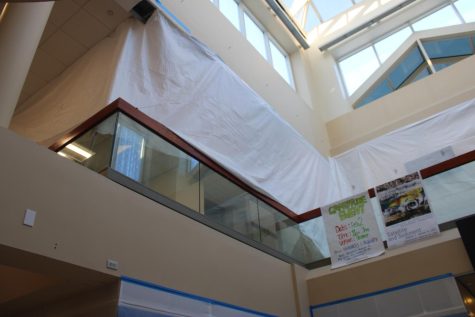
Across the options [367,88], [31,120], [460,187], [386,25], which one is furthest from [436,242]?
[386,25]

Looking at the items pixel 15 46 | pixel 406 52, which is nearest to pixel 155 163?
pixel 15 46

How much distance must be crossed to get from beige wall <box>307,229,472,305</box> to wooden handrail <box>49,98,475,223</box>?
709 millimetres

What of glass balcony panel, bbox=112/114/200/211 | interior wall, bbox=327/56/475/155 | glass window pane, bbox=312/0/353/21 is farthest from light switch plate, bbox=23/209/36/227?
glass window pane, bbox=312/0/353/21

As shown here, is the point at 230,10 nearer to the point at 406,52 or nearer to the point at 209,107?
the point at 406,52

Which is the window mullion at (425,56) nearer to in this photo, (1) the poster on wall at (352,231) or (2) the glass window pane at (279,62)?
(2) the glass window pane at (279,62)

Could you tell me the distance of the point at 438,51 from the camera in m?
9.39

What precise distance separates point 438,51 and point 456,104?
1920 millimetres

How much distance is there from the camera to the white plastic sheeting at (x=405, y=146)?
7.14 meters

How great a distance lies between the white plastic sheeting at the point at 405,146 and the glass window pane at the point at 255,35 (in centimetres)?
335

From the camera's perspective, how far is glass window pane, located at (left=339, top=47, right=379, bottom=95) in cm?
1045

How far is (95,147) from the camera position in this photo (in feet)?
11.8

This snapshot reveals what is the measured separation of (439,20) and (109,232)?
9580 millimetres

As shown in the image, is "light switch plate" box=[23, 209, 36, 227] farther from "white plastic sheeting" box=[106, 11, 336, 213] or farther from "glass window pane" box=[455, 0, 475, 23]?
"glass window pane" box=[455, 0, 475, 23]

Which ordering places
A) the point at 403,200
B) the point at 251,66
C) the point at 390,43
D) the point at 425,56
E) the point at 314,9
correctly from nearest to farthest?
the point at 403,200, the point at 251,66, the point at 425,56, the point at 390,43, the point at 314,9
